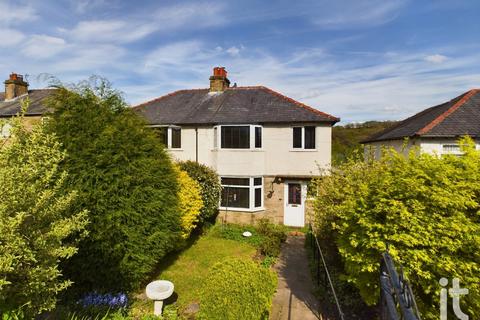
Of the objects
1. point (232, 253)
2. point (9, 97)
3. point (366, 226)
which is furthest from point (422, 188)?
point (9, 97)

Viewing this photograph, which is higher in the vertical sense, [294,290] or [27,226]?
[27,226]

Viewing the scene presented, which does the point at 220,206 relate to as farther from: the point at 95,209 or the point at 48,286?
the point at 48,286

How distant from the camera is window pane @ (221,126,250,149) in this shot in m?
15.8

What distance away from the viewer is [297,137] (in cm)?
1568

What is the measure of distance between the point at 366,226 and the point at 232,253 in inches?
295

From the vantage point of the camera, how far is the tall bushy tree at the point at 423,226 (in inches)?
202

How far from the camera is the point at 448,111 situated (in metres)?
17.1

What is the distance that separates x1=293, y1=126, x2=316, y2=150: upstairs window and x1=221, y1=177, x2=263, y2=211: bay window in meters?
2.89

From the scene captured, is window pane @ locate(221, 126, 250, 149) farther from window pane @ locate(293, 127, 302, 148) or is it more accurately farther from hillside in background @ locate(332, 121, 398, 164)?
hillside in background @ locate(332, 121, 398, 164)

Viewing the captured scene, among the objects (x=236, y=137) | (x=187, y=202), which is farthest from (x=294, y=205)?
(x=187, y=202)

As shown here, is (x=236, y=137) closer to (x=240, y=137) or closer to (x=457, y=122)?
(x=240, y=137)

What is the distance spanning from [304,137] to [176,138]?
7839 mm

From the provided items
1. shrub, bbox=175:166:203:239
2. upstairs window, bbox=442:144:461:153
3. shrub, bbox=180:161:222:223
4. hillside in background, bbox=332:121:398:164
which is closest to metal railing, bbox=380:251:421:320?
shrub, bbox=175:166:203:239

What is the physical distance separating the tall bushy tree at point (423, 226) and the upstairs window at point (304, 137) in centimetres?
914
